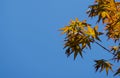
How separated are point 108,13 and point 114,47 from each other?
1937 mm

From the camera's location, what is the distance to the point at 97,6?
5.78m

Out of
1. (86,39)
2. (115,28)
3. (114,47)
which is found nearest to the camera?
(86,39)

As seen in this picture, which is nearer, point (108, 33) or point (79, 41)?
point (79, 41)

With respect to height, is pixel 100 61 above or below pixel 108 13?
below

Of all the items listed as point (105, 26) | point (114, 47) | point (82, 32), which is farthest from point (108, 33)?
point (82, 32)

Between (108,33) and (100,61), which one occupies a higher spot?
(108,33)

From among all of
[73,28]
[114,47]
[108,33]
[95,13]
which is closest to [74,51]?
[73,28]

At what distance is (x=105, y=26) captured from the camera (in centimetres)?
672

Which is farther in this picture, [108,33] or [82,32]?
[108,33]

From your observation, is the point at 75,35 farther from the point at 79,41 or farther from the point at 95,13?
the point at 95,13

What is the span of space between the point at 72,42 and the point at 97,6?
1.07m

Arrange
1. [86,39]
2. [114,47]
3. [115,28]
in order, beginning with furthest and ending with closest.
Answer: [114,47], [115,28], [86,39]

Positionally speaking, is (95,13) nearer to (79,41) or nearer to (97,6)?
(97,6)

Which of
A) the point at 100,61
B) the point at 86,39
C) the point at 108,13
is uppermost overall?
the point at 108,13
